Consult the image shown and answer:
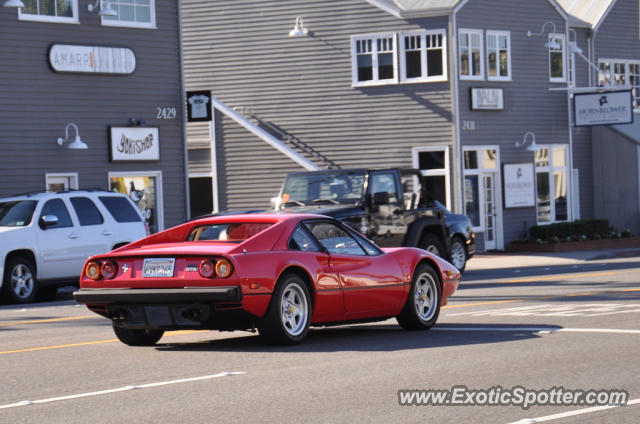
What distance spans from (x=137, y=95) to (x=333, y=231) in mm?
16670

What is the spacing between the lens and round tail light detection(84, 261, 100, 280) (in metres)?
11.6

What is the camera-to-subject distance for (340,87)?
1421 inches

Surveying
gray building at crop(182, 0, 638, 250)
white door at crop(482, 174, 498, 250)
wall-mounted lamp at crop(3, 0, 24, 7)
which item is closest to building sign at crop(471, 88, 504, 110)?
gray building at crop(182, 0, 638, 250)

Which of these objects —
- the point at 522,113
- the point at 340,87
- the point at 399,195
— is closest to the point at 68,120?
the point at 399,195

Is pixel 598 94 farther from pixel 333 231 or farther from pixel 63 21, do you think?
pixel 333 231

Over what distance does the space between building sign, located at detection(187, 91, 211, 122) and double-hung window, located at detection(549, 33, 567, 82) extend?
12.7 m

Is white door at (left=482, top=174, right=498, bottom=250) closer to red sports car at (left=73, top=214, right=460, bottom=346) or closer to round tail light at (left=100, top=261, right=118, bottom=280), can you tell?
red sports car at (left=73, top=214, right=460, bottom=346)

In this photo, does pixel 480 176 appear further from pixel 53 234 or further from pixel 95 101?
pixel 53 234

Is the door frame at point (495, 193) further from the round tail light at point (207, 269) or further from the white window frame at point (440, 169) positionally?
the round tail light at point (207, 269)

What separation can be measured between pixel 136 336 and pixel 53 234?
885 centimetres

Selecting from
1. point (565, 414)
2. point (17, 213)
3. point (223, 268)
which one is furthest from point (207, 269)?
point (17, 213)

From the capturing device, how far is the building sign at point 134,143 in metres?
27.7

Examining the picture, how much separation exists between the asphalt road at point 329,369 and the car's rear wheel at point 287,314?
0.53 ft

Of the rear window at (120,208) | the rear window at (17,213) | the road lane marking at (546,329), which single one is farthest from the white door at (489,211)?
the road lane marking at (546,329)
